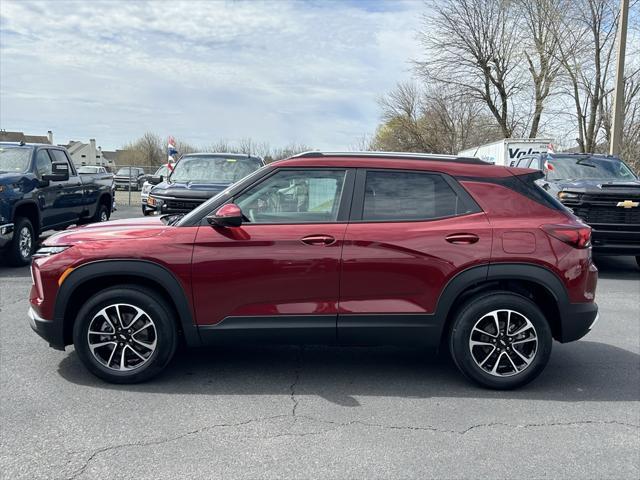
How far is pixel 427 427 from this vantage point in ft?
12.2

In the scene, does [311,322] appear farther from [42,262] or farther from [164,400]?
[42,262]

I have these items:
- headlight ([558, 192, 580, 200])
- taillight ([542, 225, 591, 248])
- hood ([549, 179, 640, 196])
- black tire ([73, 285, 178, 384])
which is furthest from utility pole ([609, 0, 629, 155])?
black tire ([73, 285, 178, 384])

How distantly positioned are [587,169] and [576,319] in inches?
310

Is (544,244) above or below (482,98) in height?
below

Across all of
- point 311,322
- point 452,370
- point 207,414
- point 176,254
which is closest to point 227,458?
point 207,414

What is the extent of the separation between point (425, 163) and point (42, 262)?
3.04 m

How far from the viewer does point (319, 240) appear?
4.16 m

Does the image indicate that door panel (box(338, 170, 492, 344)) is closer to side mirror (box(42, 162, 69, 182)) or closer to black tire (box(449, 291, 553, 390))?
black tire (box(449, 291, 553, 390))

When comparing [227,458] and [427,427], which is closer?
[227,458]

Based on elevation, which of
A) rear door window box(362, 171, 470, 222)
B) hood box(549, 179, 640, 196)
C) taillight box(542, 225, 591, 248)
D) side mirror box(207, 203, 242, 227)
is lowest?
taillight box(542, 225, 591, 248)

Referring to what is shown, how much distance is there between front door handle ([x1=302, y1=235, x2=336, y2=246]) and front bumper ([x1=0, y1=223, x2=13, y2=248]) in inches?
252

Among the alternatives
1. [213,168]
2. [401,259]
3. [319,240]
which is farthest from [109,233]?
[213,168]

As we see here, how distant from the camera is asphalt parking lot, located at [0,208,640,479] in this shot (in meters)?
3.20

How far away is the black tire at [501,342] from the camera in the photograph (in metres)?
4.25
